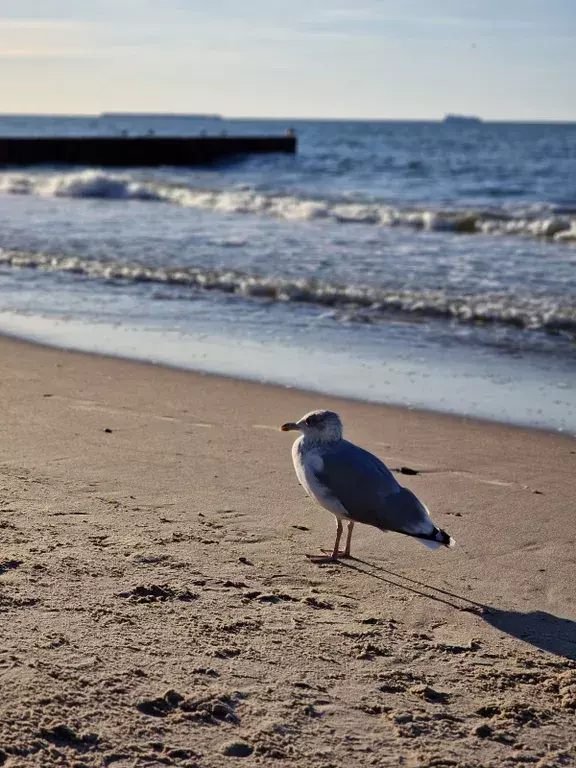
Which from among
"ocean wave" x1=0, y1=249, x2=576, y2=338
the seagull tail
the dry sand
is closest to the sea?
"ocean wave" x1=0, y1=249, x2=576, y2=338

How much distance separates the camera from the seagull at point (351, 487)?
3939 millimetres

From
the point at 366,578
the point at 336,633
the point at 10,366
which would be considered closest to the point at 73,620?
the point at 336,633

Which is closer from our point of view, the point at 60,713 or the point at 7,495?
the point at 60,713

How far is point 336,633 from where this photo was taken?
3.52 metres

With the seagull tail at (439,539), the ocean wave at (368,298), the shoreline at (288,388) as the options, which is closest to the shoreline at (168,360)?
the shoreline at (288,388)

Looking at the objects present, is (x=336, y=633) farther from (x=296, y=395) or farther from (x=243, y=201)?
(x=243, y=201)

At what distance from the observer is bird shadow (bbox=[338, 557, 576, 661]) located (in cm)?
361

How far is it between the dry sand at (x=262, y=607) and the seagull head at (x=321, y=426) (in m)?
0.47

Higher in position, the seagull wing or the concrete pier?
the concrete pier

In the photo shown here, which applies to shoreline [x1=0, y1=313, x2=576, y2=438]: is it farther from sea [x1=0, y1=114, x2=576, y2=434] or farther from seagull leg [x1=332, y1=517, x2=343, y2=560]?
seagull leg [x1=332, y1=517, x2=343, y2=560]

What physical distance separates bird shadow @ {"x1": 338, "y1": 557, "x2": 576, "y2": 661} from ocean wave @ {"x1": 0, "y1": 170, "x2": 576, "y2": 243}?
14.6 meters

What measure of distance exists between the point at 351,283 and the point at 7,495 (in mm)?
7712

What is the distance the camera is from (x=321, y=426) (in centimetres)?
423

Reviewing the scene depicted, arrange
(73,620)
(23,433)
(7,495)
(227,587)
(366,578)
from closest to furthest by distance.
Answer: (73,620) → (227,587) → (366,578) → (7,495) → (23,433)
